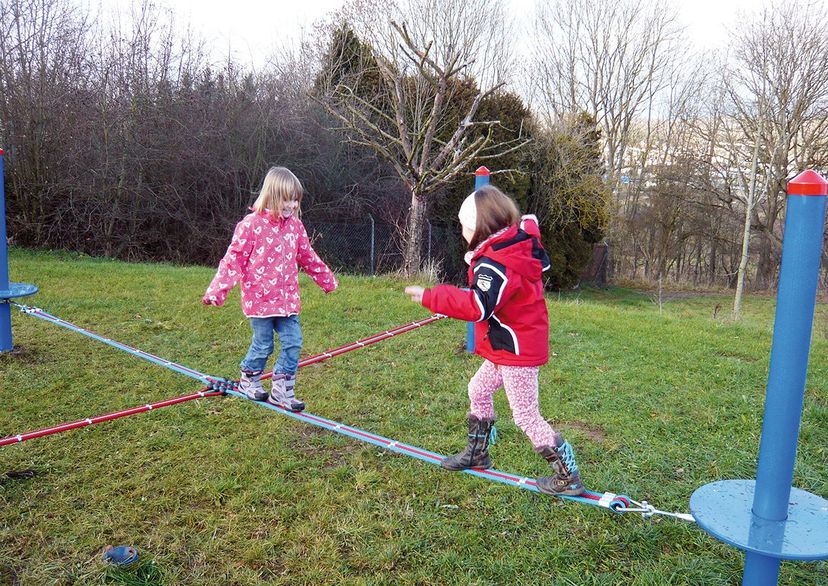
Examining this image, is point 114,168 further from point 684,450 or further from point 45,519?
point 684,450

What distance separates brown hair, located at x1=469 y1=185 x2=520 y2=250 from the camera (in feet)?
9.07

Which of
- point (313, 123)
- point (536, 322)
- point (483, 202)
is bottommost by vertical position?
point (536, 322)

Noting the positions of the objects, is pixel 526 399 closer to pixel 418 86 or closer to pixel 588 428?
pixel 588 428

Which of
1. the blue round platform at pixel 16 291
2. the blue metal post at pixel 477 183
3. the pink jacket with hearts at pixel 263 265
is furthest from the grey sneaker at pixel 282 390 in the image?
the blue round platform at pixel 16 291

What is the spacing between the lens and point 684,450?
163 inches

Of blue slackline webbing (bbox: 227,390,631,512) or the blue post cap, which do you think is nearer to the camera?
the blue post cap

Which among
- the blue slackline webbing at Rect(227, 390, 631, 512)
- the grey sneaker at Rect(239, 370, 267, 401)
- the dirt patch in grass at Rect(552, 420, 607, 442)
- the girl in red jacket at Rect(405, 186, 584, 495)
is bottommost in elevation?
the dirt patch in grass at Rect(552, 420, 607, 442)

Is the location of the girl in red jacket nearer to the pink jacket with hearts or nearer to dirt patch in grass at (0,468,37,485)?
the pink jacket with hearts

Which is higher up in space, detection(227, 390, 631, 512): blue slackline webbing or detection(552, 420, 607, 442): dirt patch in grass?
detection(227, 390, 631, 512): blue slackline webbing

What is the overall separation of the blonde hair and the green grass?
1.62 m

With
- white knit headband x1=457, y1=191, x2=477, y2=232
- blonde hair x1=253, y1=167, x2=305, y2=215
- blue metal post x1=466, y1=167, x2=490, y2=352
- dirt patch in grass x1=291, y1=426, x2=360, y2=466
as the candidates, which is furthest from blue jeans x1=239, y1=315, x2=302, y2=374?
blue metal post x1=466, y1=167, x2=490, y2=352

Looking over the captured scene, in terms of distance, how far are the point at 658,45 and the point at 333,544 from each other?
91.9 ft

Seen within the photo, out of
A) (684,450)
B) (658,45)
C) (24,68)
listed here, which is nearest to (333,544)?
(684,450)

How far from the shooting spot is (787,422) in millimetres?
2107
